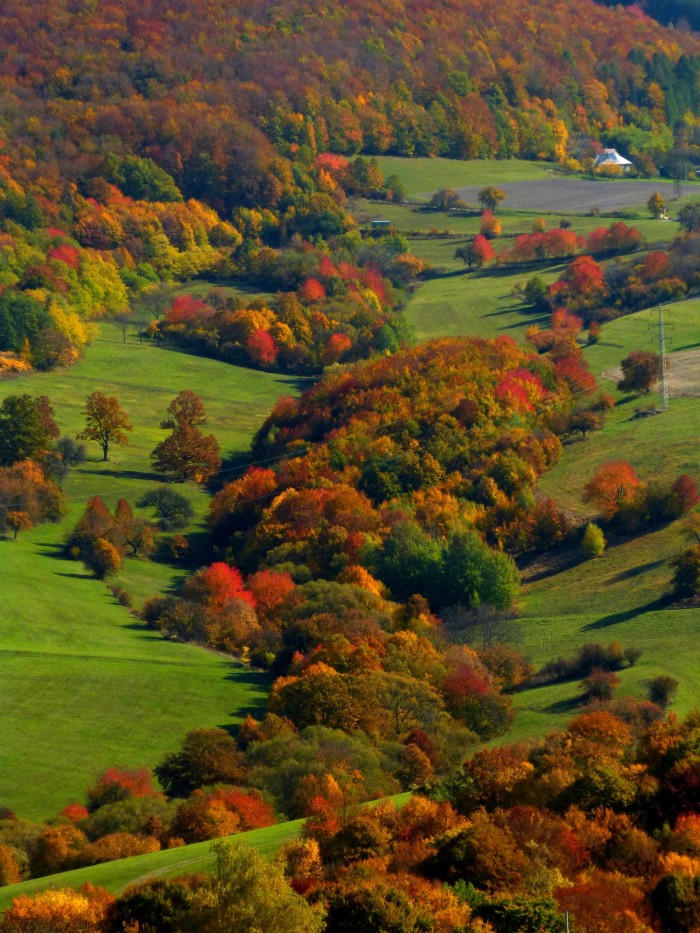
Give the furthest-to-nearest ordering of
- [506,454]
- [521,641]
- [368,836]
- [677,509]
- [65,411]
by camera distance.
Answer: [65,411]
[506,454]
[677,509]
[521,641]
[368,836]

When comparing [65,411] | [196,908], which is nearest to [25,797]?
[196,908]

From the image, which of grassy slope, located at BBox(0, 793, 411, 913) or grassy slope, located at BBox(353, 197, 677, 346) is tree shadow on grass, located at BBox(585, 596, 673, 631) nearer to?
grassy slope, located at BBox(0, 793, 411, 913)

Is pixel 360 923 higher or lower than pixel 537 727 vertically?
higher

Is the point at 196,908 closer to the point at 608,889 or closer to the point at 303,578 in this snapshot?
the point at 608,889

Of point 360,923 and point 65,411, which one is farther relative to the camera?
point 65,411

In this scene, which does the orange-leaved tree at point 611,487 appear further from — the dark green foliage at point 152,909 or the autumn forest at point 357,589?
the dark green foliage at point 152,909

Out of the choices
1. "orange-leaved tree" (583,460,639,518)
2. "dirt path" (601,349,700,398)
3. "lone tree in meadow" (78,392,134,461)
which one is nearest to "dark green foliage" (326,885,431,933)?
"orange-leaved tree" (583,460,639,518)
